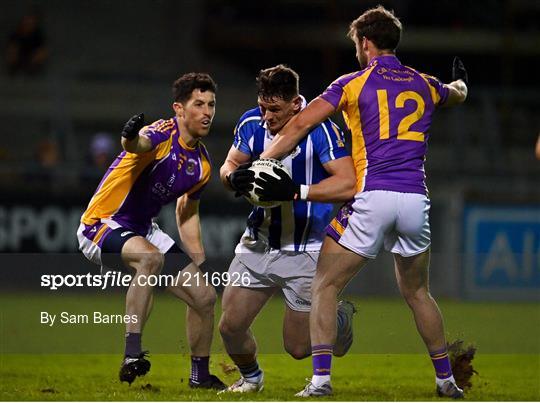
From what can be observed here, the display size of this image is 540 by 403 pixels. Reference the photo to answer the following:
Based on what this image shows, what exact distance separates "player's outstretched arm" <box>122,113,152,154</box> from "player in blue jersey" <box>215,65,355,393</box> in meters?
0.55

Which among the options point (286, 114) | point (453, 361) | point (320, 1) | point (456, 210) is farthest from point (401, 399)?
point (320, 1)

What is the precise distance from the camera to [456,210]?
16203 millimetres

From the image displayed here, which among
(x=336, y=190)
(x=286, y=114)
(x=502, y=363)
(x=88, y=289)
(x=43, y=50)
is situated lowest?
(x=502, y=363)

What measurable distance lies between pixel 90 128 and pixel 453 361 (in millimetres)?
15078

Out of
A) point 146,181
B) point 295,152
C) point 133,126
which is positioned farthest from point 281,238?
point 133,126

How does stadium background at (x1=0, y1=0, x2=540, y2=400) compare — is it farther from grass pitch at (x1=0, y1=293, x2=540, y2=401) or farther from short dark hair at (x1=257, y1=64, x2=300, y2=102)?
short dark hair at (x1=257, y1=64, x2=300, y2=102)

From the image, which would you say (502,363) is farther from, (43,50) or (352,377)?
(43,50)

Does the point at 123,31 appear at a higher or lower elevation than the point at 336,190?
higher

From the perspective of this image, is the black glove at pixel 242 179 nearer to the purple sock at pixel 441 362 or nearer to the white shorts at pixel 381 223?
the white shorts at pixel 381 223

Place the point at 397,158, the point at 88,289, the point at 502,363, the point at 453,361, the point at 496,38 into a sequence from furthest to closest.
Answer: the point at 496,38, the point at 502,363, the point at 88,289, the point at 453,361, the point at 397,158

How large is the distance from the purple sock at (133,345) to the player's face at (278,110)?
1.53 m

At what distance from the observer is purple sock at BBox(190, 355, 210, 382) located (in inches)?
302

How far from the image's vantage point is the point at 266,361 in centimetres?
932

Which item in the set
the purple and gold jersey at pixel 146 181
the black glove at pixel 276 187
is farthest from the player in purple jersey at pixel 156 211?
the black glove at pixel 276 187
